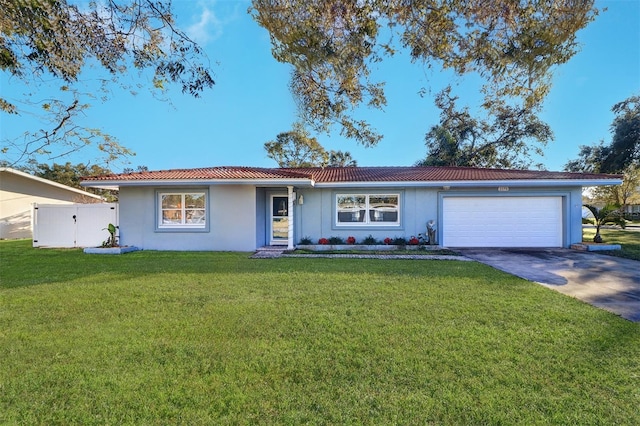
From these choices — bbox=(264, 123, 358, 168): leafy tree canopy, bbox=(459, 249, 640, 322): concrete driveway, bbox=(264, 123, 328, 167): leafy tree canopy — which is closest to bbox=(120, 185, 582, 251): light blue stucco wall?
bbox=(459, 249, 640, 322): concrete driveway

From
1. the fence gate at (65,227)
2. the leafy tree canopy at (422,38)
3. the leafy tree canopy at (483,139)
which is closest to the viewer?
the leafy tree canopy at (422,38)

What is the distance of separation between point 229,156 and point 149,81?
613 inches

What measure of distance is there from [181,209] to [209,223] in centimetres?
135

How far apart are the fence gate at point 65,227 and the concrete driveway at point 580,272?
50.6 ft

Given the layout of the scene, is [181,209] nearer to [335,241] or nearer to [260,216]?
[260,216]

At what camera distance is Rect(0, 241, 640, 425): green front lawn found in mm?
2541

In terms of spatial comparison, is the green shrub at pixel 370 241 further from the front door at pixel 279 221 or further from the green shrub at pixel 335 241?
the front door at pixel 279 221

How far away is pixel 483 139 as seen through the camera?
2559 centimetres

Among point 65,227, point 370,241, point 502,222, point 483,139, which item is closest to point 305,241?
point 370,241

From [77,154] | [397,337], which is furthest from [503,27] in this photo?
[77,154]

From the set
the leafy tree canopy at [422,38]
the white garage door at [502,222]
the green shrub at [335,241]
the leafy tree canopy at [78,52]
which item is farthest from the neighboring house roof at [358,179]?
the leafy tree canopy at [422,38]

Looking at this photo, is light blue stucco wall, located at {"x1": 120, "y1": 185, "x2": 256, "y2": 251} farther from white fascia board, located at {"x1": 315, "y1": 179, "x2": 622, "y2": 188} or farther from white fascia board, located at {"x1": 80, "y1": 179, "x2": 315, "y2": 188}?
white fascia board, located at {"x1": 315, "y1": 179, "x2": 622, "y2": 188}

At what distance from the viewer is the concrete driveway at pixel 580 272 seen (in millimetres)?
5543

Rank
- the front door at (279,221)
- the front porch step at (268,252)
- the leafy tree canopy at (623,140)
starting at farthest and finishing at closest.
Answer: the leafy tree canopy at (623,140) < the front door at (279,221) < the front porch step at (268,252)
